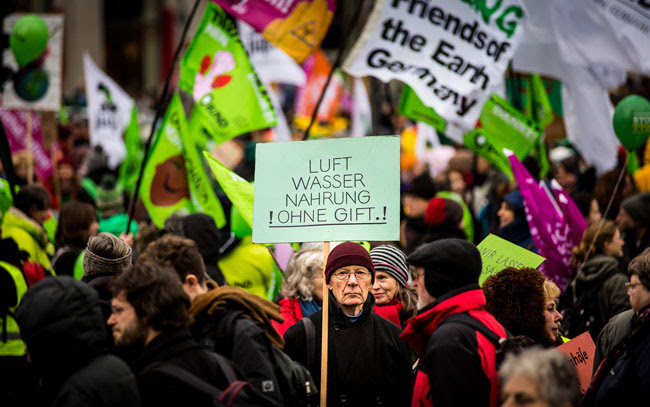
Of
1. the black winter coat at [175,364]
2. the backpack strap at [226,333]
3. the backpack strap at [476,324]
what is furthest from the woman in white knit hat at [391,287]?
the black winter coat at [175,364]

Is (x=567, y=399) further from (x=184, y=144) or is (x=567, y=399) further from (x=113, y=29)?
(x=113, y=29)

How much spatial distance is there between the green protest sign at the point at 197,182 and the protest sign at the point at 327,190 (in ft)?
7.73

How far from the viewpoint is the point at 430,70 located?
722cm

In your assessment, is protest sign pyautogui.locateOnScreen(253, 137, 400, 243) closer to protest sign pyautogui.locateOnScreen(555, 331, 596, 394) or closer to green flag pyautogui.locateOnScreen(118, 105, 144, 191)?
protest sign pyautogui.locateOnScreen(555, 331, 596, 394)

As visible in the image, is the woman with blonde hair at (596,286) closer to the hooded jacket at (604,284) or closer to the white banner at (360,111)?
the hooded jacket at (604,284)

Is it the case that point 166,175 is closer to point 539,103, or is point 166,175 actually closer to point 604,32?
point 604,32

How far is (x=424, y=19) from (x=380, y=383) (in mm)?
4033

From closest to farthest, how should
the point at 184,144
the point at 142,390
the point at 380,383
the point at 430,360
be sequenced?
the point at 142,390 < the point at 430,360 < the point at 380,383 < the point at 184,144

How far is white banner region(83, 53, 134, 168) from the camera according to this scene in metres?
11.7

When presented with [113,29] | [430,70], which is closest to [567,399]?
[430,70]

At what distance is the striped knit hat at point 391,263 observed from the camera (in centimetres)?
503

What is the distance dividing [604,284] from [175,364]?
3492mm

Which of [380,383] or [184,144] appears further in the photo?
[184,144]

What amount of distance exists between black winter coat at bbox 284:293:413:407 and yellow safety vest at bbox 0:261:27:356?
1860mm
